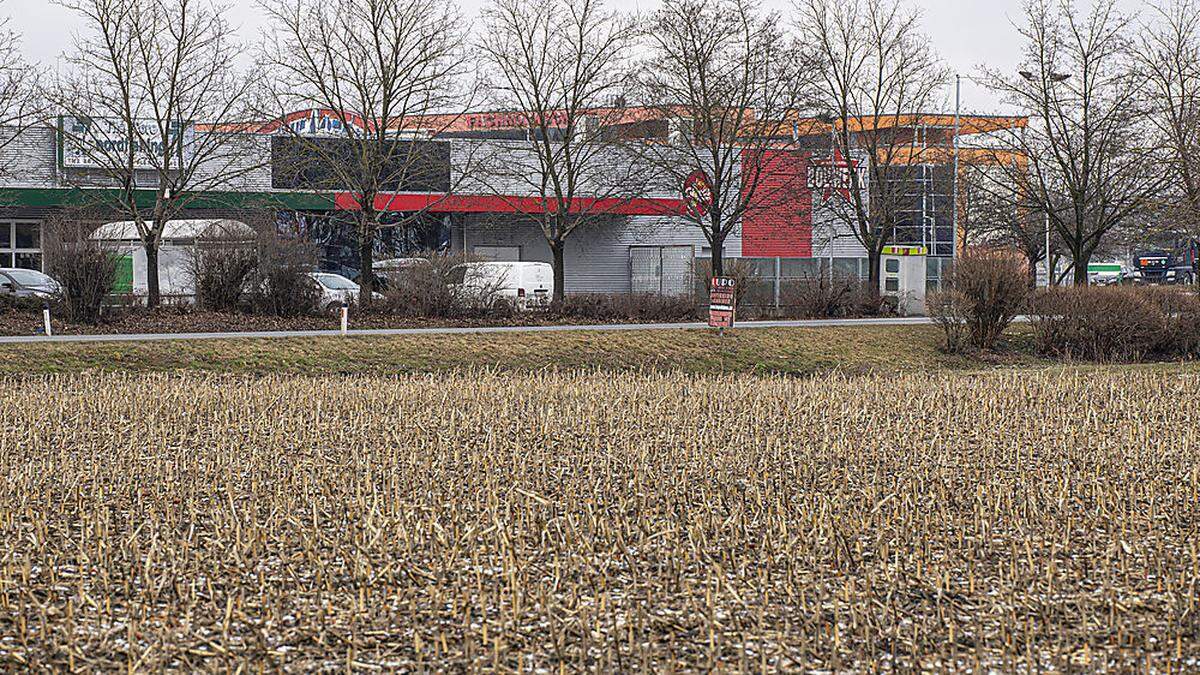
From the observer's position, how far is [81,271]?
25641 mm

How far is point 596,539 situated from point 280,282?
2090 centimetres

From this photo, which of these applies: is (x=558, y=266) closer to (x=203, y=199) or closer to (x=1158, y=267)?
(x=203, y=199)

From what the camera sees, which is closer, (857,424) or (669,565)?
(669,565)

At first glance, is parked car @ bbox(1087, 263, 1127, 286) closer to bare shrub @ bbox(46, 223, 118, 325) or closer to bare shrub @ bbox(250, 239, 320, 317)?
bare shrub @ bbox(250, 239, 320, 317)

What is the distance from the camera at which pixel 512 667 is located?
20.4 feet

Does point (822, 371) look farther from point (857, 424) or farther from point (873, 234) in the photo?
point (873, 234)

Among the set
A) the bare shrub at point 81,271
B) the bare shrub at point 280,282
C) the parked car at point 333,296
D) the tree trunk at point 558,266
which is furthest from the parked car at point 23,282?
the tree trunk at point 558,266

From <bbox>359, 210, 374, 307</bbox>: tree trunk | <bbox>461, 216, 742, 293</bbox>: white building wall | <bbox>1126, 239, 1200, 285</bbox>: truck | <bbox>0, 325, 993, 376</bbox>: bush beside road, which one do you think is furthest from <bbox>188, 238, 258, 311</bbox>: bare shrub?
<bbox>1126, 239, 1200, 285</bbox>: truck

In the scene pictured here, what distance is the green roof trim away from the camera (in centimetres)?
3765

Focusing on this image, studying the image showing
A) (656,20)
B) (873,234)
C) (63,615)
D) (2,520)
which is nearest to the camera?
(63,615)

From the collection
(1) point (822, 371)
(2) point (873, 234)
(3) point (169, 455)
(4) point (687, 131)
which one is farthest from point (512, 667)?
(2) point (873, 234)

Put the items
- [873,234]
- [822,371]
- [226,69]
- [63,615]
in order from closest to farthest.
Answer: [63,615] → [822,371] → [226,69] → [873,234]

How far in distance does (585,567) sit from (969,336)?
2171 cm

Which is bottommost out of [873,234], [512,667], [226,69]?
[512,667]
